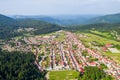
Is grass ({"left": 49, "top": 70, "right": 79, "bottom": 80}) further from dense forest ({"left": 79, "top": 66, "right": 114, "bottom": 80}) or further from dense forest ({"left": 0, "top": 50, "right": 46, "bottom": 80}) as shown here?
dense forest ({"left": 79, "top": 66, "right": 114, "bottom": 80})

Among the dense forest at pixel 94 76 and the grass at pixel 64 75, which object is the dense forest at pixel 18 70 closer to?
the grass at pixel 64 75

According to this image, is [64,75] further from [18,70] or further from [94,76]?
[18,70]

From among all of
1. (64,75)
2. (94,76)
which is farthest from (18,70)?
(94,76)

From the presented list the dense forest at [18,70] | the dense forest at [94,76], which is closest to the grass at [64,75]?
the dense forest at [18,70]

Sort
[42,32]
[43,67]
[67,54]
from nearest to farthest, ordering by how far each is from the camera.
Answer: [43,67] → [67,54] → [42,32]

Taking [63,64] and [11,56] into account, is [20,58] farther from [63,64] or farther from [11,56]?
[63,64]

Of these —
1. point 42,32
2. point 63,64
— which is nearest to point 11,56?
point 63,64

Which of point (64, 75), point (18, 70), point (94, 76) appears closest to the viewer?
point (94, 76)

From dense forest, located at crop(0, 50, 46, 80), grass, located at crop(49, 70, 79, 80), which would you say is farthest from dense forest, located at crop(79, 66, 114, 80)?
dense forest, located at crop(0, 50, 46, 80)
